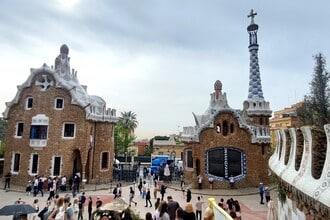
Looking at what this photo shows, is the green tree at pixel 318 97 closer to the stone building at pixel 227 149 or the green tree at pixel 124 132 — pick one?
the stone building at pixel 227 149

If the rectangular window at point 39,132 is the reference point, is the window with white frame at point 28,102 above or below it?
above

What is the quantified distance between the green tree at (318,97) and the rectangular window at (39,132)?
857 inches

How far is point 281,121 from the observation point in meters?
52.3

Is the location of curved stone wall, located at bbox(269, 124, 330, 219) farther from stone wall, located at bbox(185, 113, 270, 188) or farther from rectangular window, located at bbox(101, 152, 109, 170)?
rectangular window, located at bbox(101, 152, 109, 170)

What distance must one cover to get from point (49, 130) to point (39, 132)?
93 cm

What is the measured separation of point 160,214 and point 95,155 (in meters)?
20.0

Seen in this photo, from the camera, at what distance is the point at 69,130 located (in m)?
Answer: 25.8

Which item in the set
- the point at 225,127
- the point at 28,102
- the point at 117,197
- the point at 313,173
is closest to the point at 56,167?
the point at 28,102

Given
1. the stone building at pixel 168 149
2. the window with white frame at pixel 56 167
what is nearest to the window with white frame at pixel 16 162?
the window with white frame at pixel 56 167

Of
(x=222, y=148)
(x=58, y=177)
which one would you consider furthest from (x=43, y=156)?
(x=222, y=148)

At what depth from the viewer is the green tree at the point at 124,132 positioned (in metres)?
47.4

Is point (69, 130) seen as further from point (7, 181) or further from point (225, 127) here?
point (225, 127)

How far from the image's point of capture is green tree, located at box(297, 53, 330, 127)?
2530cm

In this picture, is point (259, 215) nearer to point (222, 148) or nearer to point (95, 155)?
point (222, 148)
